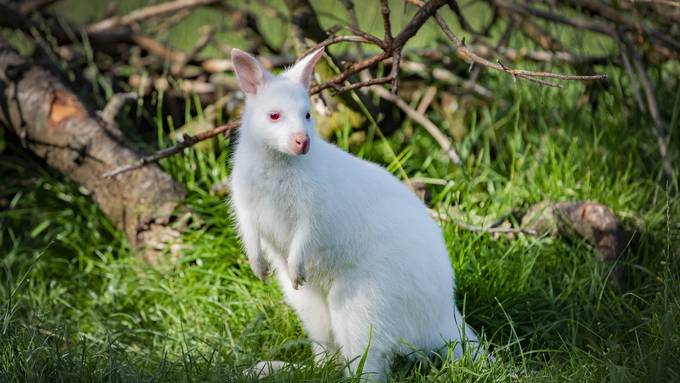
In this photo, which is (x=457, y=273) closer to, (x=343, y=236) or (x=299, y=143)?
(x=343, y=236)

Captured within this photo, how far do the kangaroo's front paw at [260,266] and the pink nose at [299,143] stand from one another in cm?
61

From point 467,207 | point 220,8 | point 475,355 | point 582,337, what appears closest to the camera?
point 475,355

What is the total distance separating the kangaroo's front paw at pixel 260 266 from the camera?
343 cm

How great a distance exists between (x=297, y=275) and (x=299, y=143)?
56 cm

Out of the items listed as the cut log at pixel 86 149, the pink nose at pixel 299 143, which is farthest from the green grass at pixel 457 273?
the pink nose at pixel 299 143

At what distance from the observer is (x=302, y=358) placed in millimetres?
3615

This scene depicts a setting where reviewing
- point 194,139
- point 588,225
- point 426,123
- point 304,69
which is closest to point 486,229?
point 588,225

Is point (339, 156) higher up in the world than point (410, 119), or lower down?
higher up

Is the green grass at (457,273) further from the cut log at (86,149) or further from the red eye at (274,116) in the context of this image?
the red eye at (274,116)

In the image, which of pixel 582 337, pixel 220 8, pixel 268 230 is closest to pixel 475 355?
pixel 582 337

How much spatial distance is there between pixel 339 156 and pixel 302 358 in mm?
906

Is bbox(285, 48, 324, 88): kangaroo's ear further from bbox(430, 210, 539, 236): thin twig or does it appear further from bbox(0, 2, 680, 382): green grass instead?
bbox(430, 210, 539, 236): thin twig

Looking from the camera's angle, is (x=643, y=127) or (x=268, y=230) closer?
(x=268, y=230)

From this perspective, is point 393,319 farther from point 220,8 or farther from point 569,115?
point 220,8
